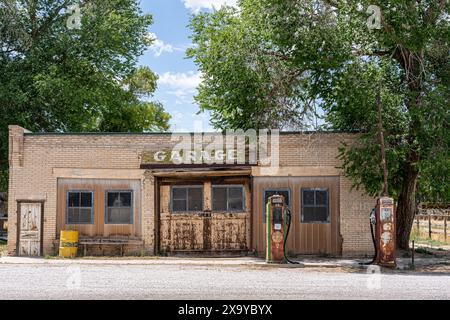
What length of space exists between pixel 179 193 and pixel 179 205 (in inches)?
15.7

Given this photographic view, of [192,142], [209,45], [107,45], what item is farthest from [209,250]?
[107,45]

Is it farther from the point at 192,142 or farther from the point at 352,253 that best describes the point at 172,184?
the point at 352,253

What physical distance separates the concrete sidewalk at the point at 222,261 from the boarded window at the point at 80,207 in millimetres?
1741

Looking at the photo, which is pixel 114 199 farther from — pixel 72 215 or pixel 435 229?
pixel 435 229

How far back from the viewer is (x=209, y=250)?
20906 mm

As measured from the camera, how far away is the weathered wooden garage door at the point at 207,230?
20.9 meters

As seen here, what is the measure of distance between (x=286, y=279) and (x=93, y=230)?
8437mm

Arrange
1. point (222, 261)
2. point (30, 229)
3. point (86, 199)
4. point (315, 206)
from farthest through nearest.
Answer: point (86, 199) → point (30, 229) → point (315, 206) → point (222, 261)

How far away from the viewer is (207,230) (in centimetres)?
2094

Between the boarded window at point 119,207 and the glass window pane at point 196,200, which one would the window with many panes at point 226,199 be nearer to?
the glass window pane at point 196,200

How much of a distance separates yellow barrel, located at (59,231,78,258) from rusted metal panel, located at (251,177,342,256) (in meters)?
5.81

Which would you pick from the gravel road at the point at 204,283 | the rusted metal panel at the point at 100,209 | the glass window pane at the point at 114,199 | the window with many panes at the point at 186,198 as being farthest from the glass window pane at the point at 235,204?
the glass window pane at the point at 114,199

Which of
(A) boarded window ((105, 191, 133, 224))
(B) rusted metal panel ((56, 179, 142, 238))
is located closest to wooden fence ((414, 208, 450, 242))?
(B) rusted metal panel ((56, 179, 142, 238))

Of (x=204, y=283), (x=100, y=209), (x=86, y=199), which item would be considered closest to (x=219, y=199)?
(x=100, y=209)
